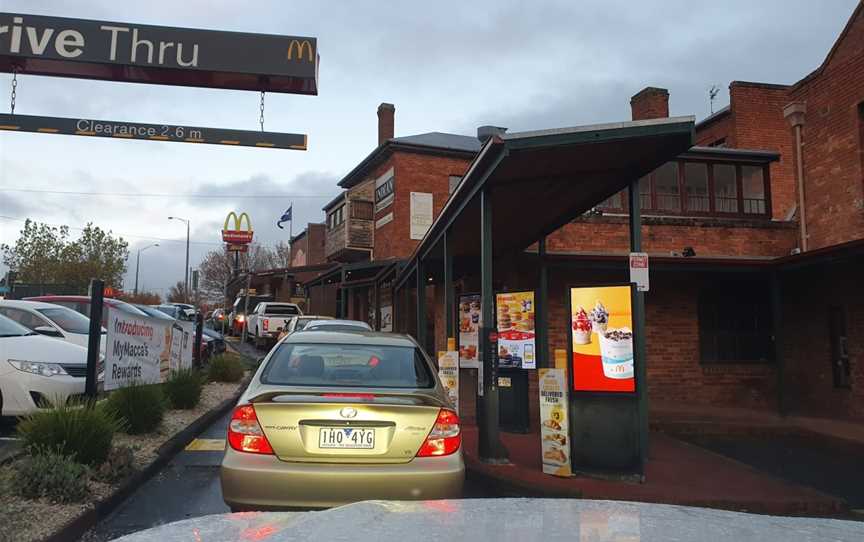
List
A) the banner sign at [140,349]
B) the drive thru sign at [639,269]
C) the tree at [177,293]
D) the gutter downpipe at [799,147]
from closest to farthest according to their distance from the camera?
the drive thru sign at [639,269], the banner sign at [140,349], the gutter downpipe at [799,147], the tree at [177,293]

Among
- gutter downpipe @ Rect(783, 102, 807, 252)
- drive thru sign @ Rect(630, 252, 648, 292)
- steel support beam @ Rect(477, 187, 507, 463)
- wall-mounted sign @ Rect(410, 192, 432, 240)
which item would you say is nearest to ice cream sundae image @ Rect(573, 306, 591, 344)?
drive thru sign @ Rect(630, 252, 648, 292)

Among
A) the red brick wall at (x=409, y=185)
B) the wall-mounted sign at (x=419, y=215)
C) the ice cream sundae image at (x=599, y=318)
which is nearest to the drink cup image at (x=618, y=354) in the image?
the ice cream sundae image at (x=599, y=318)

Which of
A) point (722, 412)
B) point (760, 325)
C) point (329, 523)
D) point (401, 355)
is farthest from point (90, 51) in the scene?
point (760, 325)

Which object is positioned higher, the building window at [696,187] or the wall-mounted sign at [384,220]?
the wall-mounted sign at [384,220]

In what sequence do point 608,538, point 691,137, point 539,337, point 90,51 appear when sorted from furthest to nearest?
point 90,51 → point 539,337 → point 691,137 → point 608,538

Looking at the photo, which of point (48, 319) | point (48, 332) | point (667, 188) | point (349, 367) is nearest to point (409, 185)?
point (667, 188)

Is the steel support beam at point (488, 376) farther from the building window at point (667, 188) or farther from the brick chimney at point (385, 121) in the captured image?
the brick chimney at point (385, 121)

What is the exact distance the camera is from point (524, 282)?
13328 mm

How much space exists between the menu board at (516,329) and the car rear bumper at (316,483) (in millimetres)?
5005

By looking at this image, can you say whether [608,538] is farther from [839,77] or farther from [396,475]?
[839,77]

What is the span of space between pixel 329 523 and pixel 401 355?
2.92 m

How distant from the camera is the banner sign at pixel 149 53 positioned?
30.5 feet

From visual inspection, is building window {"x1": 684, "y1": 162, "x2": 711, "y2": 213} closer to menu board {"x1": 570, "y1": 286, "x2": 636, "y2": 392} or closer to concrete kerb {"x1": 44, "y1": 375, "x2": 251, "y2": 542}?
menu board {"x1": 570, "y1": 286, "x2": 636, "y2": 392}

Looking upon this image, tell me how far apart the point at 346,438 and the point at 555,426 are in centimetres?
319
